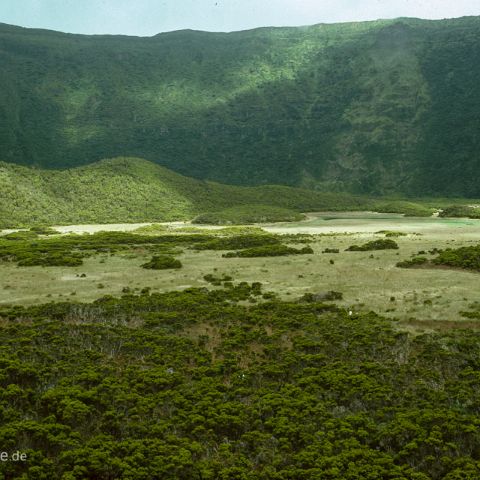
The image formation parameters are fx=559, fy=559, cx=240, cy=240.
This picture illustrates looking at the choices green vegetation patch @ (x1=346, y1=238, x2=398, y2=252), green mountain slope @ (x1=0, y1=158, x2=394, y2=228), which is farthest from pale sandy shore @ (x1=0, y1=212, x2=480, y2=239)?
green vegetation patch @ (x1=346, y1=238, x2=398, y2=252)

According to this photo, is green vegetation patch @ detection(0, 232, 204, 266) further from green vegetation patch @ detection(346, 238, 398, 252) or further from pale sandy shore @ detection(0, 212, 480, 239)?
green vegetation patch @ detection(346, 238, 398, 252)

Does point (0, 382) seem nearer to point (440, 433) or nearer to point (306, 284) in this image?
point (440, 433)

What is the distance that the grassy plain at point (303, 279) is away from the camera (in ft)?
122

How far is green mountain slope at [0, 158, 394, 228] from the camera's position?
124m

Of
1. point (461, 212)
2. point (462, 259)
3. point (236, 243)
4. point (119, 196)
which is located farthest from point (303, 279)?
point (119, 196)

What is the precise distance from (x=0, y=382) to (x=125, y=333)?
7671 millimetres

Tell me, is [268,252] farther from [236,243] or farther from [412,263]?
[412,263]

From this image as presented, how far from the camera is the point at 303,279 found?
48094 millimetres

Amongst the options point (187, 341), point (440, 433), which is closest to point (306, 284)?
point (187, 341)

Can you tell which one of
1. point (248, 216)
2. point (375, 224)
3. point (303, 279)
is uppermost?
point (248, 216)

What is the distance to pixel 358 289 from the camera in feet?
140

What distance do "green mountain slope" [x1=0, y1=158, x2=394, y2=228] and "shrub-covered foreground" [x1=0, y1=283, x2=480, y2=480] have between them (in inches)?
3649

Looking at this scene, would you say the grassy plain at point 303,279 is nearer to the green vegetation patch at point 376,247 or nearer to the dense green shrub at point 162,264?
the dense green shrub at point 162,264

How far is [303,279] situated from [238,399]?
81.6 ft
